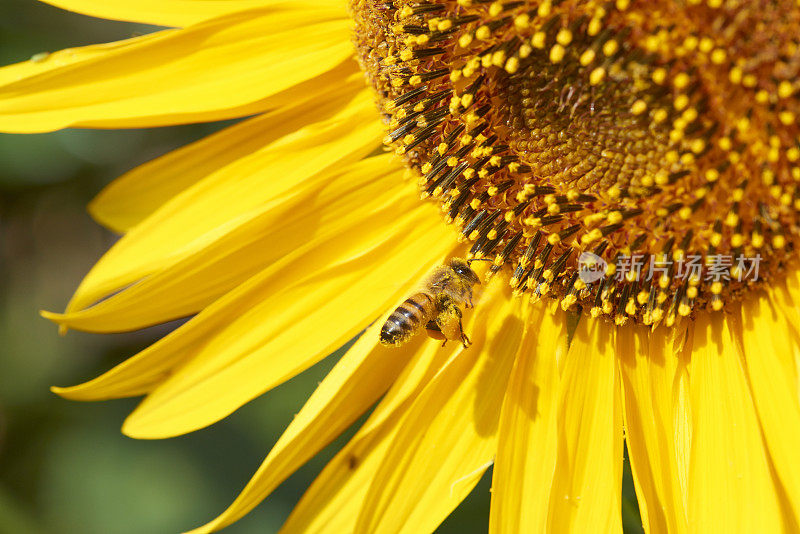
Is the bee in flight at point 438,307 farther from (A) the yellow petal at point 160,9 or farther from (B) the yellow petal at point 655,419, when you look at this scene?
(A) the yellow petal at point 160,9

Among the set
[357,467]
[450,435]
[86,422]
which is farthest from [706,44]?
[86,422]

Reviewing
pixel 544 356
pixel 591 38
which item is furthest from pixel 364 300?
pixel 591 38

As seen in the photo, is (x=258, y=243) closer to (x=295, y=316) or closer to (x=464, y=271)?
(x=295, y=316)

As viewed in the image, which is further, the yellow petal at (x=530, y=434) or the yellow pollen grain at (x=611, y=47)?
the yellow petal at (x=530, y=434)

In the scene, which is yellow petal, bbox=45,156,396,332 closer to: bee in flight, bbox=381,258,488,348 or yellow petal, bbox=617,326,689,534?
bee in flight, bbox=381,258,488,348

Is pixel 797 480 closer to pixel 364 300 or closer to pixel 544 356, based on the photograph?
pixel 544 356

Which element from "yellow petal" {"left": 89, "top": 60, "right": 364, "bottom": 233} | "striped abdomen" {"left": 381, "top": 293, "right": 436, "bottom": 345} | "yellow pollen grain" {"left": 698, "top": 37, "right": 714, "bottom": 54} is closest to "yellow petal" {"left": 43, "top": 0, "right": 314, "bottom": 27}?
"yellow petal" {"left": 89, "top": 60, "right": 364, "bottom": 233}

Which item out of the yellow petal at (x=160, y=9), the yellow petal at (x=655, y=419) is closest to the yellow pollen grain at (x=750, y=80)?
the yellow petal at (x=655, y=419)
